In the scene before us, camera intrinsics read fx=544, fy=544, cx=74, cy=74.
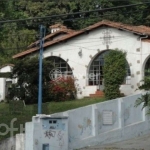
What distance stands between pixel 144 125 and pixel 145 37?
10.9m

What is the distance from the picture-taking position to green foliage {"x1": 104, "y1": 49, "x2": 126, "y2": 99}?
32781 millimetres

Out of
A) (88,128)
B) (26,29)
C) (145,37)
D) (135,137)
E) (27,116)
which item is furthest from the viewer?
A: (26,29)

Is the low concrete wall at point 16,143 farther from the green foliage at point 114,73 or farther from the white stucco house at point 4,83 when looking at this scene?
the white stucco house at point 4,83

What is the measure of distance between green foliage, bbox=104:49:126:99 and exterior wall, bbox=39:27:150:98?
1.38 meters

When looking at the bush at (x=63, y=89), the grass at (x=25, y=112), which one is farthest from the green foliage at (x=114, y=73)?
the bush at (x=63, y=89)

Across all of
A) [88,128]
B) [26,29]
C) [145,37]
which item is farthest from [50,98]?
[26,29]

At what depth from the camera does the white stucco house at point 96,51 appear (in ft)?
113

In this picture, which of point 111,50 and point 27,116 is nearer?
point 27,116

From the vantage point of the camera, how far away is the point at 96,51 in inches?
1420

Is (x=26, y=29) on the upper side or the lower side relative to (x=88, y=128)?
upper

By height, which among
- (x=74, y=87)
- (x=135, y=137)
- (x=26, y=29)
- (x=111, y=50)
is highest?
(x=26, y=29)

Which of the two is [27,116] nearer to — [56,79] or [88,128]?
[88,128]

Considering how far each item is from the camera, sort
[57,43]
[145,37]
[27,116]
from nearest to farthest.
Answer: [27,116] < [145,37] < [57,43]

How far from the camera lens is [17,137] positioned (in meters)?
19.6
